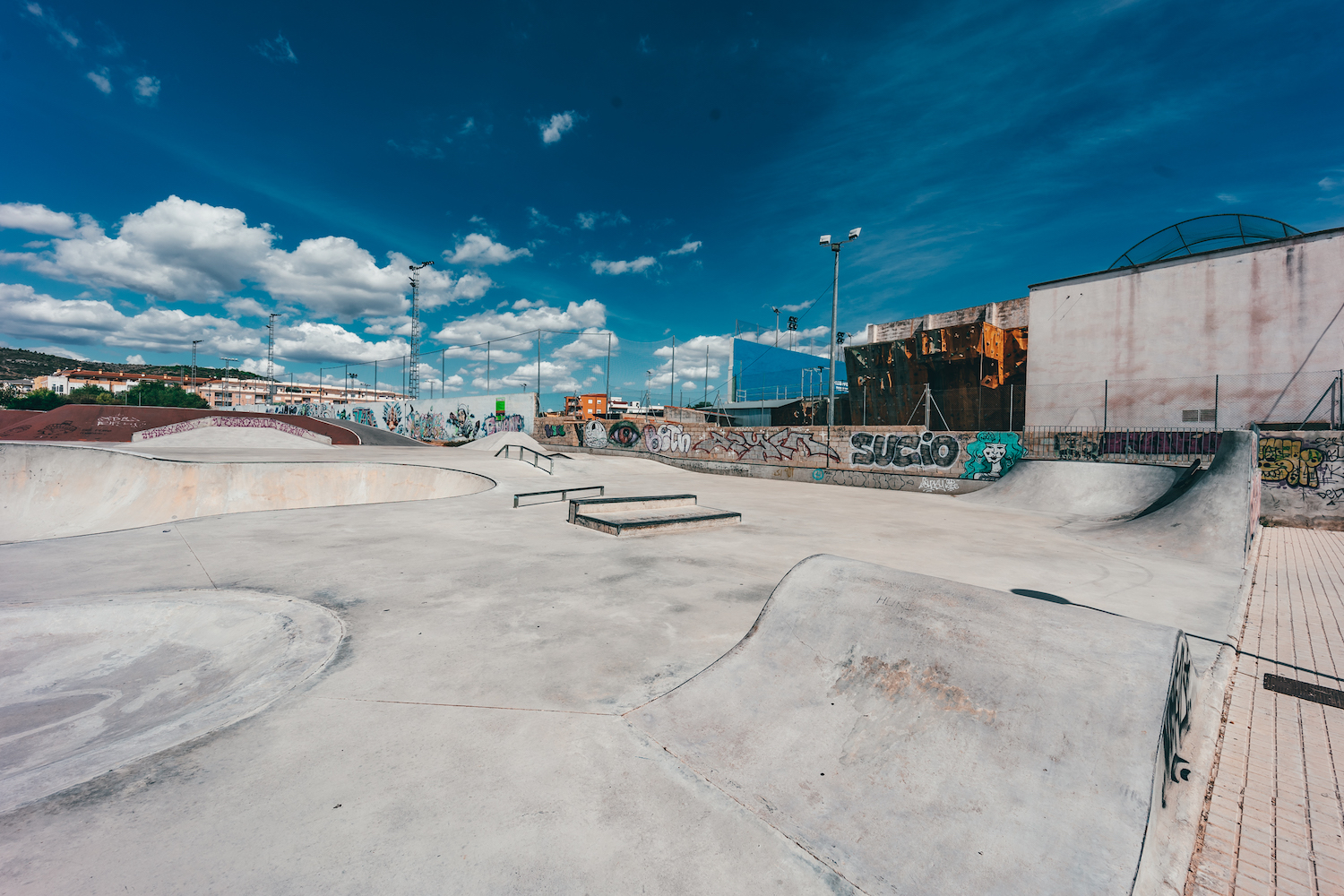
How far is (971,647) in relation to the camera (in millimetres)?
3180

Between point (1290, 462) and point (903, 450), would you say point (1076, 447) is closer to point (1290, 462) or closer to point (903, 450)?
point (1290, 462)

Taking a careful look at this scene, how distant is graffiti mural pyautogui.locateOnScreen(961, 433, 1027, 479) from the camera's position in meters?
15.3

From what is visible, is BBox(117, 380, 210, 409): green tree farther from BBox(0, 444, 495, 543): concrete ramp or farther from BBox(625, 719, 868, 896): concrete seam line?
BBox(625, 719, 868, 896): concrete seam line

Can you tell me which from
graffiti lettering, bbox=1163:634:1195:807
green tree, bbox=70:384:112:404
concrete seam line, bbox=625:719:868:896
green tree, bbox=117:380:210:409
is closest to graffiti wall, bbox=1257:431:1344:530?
graffiti lettering, bbox=1163:634:1195:807

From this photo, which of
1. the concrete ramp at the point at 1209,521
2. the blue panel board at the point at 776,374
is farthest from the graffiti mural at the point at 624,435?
the concrete ramp at the point at 1209,521

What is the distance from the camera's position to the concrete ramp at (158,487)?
15.1 metres

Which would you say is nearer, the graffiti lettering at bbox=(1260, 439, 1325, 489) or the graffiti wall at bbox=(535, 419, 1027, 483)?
the graffiti lettering at bbox=(1260, 439, 1325, 489)

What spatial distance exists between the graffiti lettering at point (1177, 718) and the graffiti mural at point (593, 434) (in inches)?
1051

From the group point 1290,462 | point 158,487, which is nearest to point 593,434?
point 158,487

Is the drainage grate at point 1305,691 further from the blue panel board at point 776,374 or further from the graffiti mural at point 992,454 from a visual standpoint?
the blue panel board at point 776,374

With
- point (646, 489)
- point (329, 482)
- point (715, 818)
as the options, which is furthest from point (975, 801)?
point (329, 482)

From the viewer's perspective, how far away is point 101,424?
28.5 m

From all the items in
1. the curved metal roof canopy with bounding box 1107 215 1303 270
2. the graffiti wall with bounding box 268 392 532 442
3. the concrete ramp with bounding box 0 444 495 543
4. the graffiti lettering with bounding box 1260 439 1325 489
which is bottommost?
the concrete ramp with bounding box 0 444 495 543

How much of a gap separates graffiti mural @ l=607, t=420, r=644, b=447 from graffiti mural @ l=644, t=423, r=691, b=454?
0.64 meters
